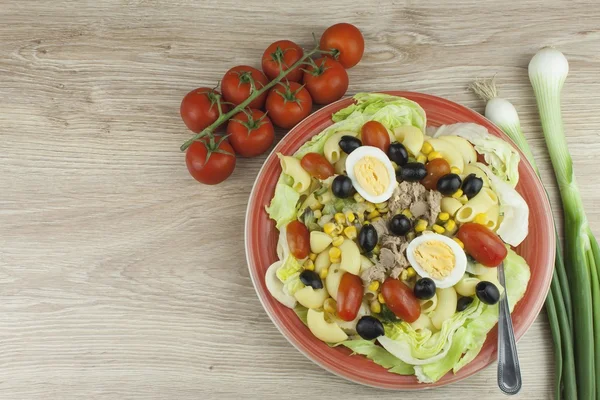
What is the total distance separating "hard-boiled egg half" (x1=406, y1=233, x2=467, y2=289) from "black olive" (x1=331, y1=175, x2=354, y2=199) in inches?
12.3

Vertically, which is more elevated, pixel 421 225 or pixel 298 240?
pixel 421 225

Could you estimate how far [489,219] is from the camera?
2.13 m

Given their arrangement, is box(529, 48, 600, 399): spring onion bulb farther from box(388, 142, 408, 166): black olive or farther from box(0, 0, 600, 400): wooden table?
box(388, 142, 408, 166): black olive

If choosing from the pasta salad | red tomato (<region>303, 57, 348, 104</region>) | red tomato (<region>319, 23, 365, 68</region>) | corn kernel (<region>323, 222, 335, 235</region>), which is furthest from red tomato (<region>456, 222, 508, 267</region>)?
red tomato (<region>319, 23, 365, 68</region>)

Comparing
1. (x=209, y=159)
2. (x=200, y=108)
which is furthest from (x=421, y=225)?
(x=200, y=108)

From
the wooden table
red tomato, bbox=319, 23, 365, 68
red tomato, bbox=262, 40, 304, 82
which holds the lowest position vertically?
the wooden table

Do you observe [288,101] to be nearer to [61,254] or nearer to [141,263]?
[141,263]

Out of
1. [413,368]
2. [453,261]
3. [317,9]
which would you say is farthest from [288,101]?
[413,368]

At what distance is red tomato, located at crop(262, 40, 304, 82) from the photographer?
7.86ft

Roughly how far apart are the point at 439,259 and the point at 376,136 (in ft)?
Answer: 1.70

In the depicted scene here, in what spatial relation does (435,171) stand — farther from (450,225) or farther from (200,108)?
(200,108)

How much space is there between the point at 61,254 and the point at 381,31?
5.74ft

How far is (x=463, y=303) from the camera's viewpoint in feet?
6.89

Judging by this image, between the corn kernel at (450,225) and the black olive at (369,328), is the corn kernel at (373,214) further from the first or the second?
the black olive at (369,328)
